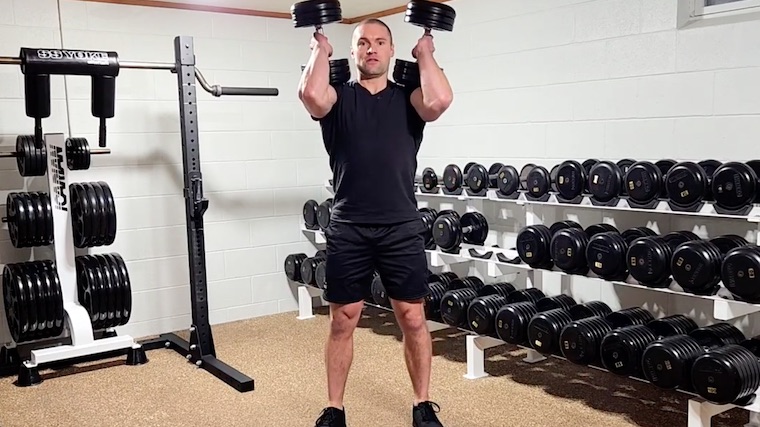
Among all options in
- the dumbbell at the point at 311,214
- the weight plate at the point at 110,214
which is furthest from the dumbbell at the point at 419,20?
the dumbbell at the point at 311,214

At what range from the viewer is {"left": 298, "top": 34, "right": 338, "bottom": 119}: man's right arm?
249 cm

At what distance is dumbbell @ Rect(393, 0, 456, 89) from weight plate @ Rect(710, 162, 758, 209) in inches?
49.3

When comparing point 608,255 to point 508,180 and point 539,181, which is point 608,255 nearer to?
point 539,181

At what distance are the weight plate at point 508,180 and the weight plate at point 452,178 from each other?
31 cm

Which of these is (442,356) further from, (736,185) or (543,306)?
(736,185)

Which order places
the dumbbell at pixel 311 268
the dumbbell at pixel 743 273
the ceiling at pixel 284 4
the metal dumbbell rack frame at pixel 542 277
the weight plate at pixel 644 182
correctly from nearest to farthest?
the dumbbell at pixel 743 273 → the metal dumbbell rack frame at pixel 542 277 → the weight plate at pixel 644 182 → the ceiling at pixel 284 4 → the dumbbell at pixel 311 268

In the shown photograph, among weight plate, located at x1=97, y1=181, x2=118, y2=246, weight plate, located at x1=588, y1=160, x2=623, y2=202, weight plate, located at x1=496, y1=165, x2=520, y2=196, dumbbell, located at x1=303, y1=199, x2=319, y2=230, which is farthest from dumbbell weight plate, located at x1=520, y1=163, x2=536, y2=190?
weight plate, located at x1=97, y1=181, x2=118, y2=246

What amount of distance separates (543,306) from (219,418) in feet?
5.39

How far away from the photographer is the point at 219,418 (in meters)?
3.17

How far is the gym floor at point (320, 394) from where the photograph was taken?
3.11 meters

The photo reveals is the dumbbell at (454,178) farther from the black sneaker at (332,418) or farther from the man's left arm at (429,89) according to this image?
the black sneaker at (332,418)

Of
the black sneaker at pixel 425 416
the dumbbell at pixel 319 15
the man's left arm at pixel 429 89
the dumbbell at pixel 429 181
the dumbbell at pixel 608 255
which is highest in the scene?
the dumbbell at pixel 319 15

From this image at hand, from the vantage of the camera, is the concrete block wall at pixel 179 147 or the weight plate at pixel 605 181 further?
the concrete block wall at pixel 179 147

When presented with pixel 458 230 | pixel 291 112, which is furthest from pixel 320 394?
pixel 291 112
